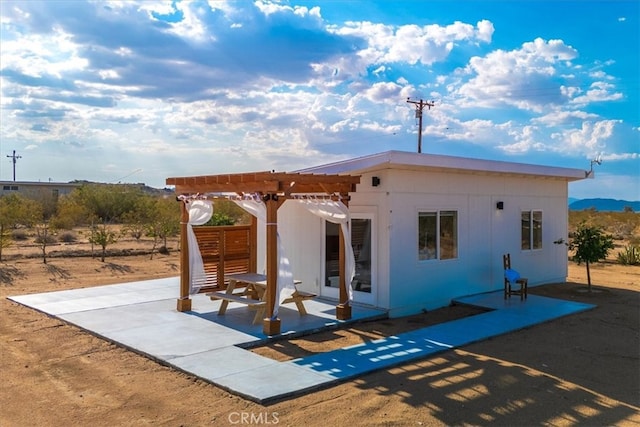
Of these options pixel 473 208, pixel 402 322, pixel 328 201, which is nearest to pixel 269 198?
pixel 328 201

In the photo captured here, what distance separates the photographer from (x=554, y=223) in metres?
12.5

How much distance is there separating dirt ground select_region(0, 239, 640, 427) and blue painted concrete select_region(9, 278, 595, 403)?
18 cm

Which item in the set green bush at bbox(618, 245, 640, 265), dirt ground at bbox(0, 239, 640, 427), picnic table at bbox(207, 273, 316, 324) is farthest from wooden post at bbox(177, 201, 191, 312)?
green bush at bbox(618, 245, 640, 265)

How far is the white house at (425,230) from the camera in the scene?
875 centimetres

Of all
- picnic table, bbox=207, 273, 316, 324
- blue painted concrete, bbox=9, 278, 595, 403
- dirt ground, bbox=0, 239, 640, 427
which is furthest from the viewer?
picnic table, bbox=207, 273, 316, 324

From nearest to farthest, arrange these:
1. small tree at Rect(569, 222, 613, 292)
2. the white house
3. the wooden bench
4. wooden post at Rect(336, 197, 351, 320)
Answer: the wooden bench → wooden post at Rect(336, 197, 351, 320) → the white house → small tree at Rect(569, 222, 613, 292)

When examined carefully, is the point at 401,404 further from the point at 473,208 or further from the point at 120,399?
the point at 473,208

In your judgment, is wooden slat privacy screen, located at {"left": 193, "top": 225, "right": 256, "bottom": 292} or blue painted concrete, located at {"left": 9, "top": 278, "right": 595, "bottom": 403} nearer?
blue painted concrete, located at {"left": 9, "top": 278, "right": 595, "bottom": 403}

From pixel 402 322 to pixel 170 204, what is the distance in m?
19.4

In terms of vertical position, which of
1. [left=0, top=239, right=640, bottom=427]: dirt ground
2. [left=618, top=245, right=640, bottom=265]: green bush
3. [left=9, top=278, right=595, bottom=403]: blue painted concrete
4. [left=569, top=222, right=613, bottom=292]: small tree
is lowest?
[left=0, top=239, right=640, bottom=427]: dirt ground

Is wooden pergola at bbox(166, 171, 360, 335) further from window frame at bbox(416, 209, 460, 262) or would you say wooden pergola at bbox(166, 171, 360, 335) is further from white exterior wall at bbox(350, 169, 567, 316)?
window frame at bbox(416, 209, 460, 262)

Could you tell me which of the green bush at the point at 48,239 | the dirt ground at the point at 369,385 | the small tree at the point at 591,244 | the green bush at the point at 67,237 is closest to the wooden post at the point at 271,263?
the dirt ground at the point at 369,385

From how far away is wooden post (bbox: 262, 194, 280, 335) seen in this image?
7.20 meters

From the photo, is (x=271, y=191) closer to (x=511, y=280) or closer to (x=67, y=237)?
(x=511, y=280)
